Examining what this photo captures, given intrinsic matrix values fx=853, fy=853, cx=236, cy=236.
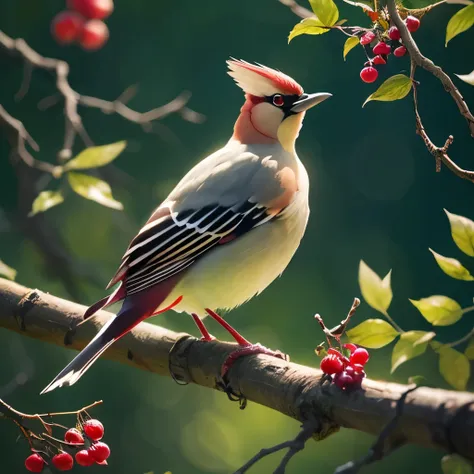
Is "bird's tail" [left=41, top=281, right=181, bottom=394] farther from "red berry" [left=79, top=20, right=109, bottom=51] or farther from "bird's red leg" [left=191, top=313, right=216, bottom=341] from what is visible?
"red berry" [left=79, top=20, right=109, bottom=51]

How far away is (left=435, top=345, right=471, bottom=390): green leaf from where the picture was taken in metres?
1.16

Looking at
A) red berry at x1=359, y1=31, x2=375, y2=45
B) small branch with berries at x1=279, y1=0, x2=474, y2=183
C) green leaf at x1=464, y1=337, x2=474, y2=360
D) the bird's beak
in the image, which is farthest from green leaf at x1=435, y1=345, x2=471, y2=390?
the bird's beak

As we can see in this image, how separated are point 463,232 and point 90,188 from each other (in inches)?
28.7

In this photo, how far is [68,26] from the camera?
1.98 meters

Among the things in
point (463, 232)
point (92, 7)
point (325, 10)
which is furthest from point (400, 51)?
point (92, 7)

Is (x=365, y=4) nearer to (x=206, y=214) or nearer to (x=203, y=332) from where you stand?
(x=206, y=214)

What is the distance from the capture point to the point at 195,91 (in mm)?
2674

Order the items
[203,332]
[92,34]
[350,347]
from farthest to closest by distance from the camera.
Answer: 1. [92,34]
2. [203,332]
3. [350,347]

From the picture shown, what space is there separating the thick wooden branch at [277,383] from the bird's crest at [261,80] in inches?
21.4

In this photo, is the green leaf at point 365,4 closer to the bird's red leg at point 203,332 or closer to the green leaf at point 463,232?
the green leaf at point 463,232

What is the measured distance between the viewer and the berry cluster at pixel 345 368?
1.19m

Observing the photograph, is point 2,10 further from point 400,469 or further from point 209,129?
point 400,469

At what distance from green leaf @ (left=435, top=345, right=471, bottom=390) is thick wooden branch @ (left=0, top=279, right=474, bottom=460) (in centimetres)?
7

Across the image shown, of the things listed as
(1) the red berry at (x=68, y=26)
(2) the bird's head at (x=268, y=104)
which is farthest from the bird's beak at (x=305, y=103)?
(1) the red berry at (x=68, y=26)
